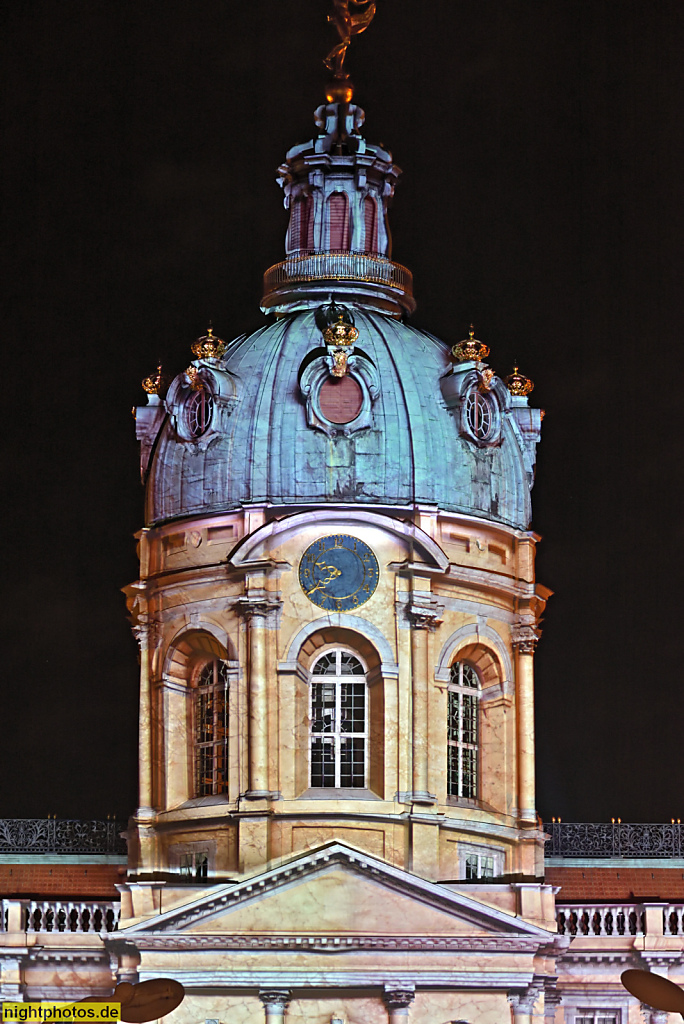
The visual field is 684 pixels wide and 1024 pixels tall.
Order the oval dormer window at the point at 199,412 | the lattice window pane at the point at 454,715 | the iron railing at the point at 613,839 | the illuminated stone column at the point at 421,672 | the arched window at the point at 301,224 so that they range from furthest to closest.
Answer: the arched window at the point at 301,224 → the iron railing at the point at 613,839 → the oval dormer window at the point at 199,412 → the lattice window pane at the point at 454,715 → the illuminated stone column at the point at 421,672

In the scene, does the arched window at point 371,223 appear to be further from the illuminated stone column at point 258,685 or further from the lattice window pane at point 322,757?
the lattice window pane at point 322,757

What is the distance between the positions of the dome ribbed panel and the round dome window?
51cm

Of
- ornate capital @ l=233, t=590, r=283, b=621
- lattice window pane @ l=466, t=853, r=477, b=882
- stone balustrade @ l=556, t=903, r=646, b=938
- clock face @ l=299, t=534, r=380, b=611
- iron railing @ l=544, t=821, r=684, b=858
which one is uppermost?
clock face @ l=299, t=534, r=380, b=611

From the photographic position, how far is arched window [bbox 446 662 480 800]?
5744 cm

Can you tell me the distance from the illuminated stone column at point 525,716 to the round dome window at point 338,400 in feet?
22.2

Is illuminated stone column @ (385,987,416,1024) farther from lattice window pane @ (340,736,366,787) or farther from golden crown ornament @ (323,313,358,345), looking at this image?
golden crown ornament @ (323,313,358,345)

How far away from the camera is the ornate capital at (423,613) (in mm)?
56125

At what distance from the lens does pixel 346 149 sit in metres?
61.6

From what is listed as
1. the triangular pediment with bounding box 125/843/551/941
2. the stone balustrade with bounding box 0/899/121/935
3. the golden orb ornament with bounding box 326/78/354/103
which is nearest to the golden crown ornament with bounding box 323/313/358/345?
the golden orb ornament with bounding box 326/78/354/103

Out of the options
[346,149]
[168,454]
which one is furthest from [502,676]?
[346,149]

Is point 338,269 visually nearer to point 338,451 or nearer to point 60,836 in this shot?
point 338,451

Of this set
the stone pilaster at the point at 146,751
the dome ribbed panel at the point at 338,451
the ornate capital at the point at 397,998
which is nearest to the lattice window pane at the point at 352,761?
the stone pilaster at the point at 146,751

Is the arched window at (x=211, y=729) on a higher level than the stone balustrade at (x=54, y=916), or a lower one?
higher

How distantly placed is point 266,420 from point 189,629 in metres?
5.39
